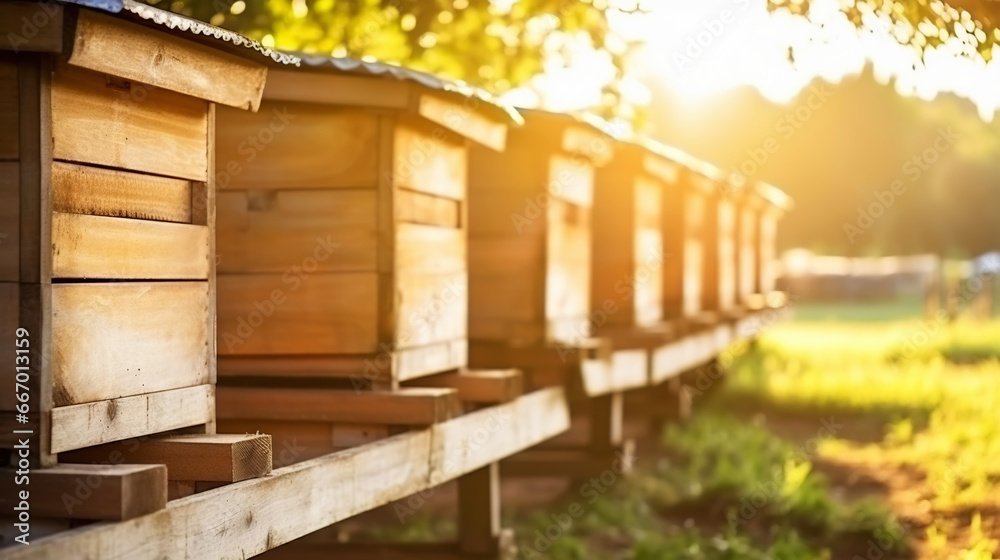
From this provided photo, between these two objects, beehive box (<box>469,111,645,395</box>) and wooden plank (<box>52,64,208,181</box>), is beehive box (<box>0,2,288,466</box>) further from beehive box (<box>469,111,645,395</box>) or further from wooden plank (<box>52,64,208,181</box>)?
beehive box (<box>469,111,645,395</box>)

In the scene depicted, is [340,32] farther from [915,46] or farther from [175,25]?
[175,25]

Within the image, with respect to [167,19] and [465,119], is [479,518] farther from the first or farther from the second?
[167,19]

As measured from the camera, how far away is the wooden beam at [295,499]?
10.1 ft

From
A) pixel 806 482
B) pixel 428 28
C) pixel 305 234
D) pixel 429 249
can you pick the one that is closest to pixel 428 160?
pixel 429 249

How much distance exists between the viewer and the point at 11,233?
314 centimetres

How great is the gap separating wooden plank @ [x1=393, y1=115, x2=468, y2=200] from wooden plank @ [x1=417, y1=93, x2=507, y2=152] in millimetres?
93

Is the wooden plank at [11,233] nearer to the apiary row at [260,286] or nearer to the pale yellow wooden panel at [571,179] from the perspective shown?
the apiary row at [260,286]

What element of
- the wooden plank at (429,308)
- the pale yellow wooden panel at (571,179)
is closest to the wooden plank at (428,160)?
the wooden plank at (429,308)

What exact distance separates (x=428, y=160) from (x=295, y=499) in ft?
5.52

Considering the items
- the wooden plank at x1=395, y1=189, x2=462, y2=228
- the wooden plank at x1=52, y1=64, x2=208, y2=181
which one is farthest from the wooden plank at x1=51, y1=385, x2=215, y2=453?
the wooden plank at x1=395, y1=189, x2=462, y2=228

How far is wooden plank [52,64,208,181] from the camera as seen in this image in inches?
127

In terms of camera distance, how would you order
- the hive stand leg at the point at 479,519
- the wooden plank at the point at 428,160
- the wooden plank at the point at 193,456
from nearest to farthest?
the wooden plank at the point at 193,456 < the wooden plank at the point at 428,160 < the hive stand leg at the point at 479,519

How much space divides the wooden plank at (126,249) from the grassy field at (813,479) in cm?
366

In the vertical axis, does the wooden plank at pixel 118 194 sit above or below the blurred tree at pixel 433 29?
below
